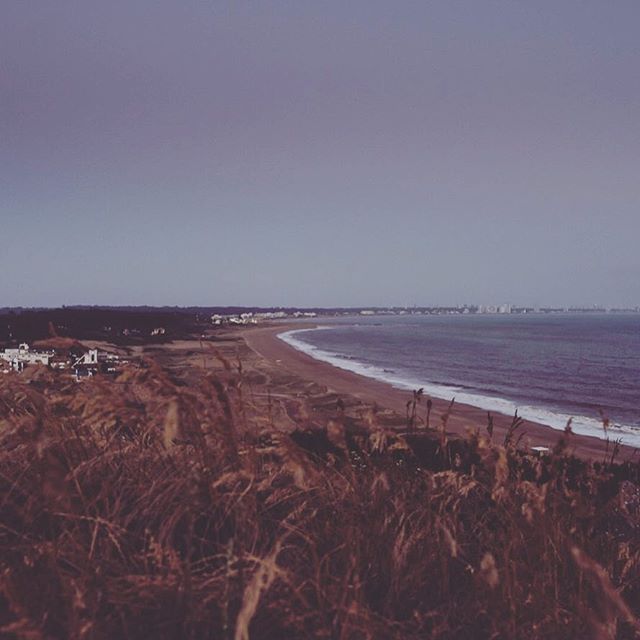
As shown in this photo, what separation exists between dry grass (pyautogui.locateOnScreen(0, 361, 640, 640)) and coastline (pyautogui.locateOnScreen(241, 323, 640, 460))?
91 cm

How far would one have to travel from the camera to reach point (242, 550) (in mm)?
2275

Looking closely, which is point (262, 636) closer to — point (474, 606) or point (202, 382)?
point (474, 606)

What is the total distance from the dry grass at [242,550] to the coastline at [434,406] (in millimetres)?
905

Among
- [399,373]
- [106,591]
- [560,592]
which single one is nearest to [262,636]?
[106,591]

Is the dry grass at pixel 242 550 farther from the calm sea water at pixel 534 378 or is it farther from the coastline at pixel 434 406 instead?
the calm sea water at pixel 534 378

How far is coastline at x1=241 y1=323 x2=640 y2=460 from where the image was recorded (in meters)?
18.3

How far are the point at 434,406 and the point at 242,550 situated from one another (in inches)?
970

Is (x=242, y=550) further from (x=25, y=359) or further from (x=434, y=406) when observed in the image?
(x=434, y=406)

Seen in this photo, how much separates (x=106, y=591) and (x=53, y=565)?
21 cm

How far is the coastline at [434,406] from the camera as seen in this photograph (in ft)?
60.0

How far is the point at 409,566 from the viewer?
2682mm

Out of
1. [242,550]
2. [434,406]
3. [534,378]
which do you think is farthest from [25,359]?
[534,378]

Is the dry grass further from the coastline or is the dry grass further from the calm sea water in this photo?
the calm sea water

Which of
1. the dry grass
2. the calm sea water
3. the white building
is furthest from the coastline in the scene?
the white building
